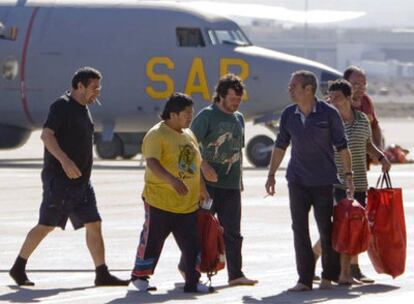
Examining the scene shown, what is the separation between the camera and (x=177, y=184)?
12.8 m

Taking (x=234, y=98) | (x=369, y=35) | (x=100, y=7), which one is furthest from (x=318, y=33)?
(x=234, y=98)

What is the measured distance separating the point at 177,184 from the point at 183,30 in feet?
62.7

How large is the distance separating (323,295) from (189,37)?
19113 millimetres

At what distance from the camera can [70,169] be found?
42.9 ft

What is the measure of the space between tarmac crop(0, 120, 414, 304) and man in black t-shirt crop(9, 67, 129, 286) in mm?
246

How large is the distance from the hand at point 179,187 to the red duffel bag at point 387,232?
5.75 ft

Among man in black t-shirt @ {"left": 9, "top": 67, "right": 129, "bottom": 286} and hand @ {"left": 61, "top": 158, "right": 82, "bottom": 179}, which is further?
man in black t-shirt @ {"left": 9, "top": 67, "right": 129, "bottom": 286}

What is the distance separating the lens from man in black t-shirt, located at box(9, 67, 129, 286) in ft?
44.0

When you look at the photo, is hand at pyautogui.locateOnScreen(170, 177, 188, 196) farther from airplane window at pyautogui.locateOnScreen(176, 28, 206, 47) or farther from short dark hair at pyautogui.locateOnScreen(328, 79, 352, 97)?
airplane window at pyautogui.locateOnScreen(176, 28, 206, 47)

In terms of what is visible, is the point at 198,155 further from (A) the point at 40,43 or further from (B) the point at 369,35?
(B) the point at 369,35

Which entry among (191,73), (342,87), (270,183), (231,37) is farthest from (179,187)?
(231,37)

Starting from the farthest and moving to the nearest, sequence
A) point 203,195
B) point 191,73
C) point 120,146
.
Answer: point 120,146, point 191,73, point 203,195

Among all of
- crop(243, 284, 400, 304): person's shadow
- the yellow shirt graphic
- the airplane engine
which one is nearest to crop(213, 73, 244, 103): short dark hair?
the yellow shirt graphic

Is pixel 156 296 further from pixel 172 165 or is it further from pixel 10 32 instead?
pixel 10 32
